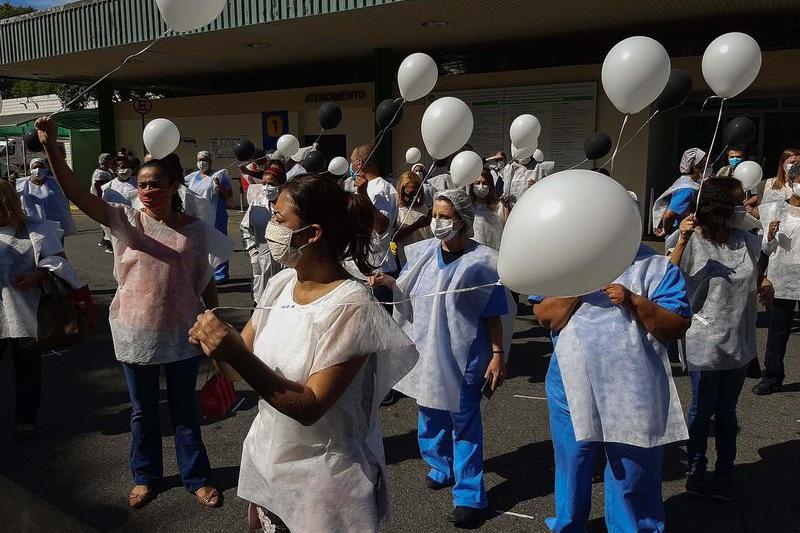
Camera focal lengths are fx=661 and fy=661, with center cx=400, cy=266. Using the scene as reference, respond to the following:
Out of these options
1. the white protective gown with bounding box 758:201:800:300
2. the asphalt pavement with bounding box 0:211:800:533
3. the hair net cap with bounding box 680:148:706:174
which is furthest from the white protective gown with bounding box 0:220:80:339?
the hair net cap with bounding box 680:148:706:174

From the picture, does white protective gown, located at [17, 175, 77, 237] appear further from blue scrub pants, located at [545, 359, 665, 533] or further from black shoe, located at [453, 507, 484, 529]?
blue scrub pants, located at [545, 359, 665, 533]

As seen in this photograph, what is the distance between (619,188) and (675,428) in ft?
4.33

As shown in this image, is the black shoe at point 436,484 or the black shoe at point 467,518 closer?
the black shoe at point 467,518

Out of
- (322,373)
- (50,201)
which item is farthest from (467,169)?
(50,201)

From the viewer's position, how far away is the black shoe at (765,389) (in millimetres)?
5160

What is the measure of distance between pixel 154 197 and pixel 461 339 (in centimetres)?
172

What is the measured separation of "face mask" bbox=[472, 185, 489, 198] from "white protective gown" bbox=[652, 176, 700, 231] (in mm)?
1721

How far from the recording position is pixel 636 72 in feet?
10.3

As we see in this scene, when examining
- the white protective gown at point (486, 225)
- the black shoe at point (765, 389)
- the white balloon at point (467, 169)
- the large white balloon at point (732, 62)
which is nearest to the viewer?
the large white balloon at point (732, 62)

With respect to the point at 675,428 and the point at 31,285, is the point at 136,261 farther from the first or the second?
the point at 675,428

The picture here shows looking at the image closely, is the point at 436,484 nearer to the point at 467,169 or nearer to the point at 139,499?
the point at 139,499

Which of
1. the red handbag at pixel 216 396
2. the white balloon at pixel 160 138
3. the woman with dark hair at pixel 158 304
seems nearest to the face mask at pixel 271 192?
the white balloon at pixel 160 138

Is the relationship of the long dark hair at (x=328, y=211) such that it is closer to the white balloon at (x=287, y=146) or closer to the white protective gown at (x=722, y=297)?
the white protective gown at (x=722, y=297)

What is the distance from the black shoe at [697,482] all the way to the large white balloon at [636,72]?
198 cm
